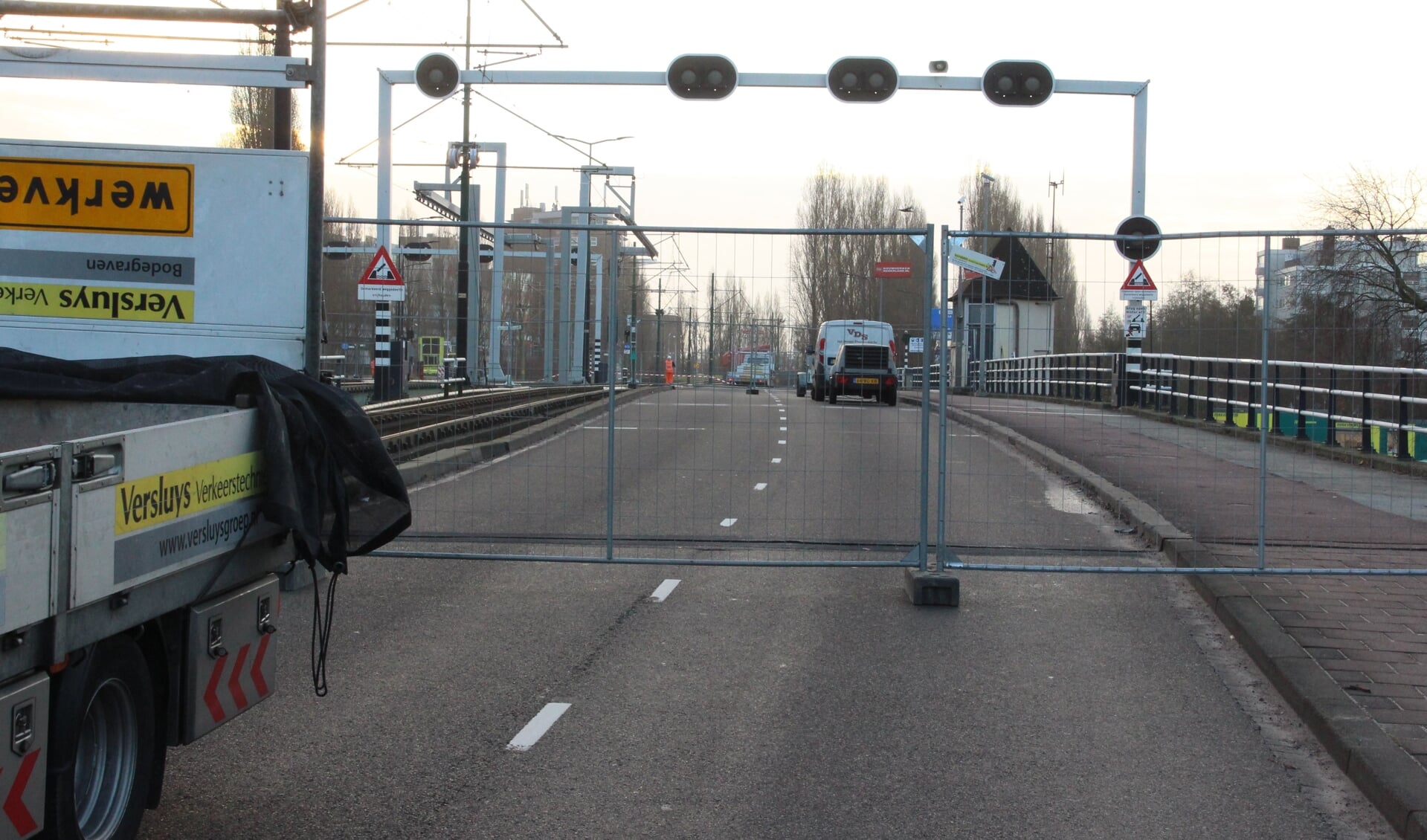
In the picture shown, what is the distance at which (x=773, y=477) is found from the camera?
30.6 feet

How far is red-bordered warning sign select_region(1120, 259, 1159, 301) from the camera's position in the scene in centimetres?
841

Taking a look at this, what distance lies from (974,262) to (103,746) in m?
5.82

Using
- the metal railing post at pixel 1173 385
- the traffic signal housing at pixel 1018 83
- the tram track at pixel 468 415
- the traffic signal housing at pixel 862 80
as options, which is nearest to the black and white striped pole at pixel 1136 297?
the metal railing post at pixel 1173 385

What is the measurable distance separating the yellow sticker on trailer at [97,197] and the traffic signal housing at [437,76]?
11548 millimetres

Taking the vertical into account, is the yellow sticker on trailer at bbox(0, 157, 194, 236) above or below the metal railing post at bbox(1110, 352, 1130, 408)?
above

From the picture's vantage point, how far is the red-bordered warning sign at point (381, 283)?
9195mm

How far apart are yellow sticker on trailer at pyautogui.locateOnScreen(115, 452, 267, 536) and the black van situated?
5394mm

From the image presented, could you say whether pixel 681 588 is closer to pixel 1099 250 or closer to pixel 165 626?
pixel 1099 250

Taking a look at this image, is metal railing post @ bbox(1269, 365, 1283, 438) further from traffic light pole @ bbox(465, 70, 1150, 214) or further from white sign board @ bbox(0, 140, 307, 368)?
traffic light pole @ bbox(465, 70, 1150, 214)

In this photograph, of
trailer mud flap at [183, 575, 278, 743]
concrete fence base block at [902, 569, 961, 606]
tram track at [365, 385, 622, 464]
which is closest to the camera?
trailer mud flap at [183, 575, 278, 743]

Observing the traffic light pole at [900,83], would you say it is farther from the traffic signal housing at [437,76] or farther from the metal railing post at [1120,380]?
the metal railing post at [1120,380]

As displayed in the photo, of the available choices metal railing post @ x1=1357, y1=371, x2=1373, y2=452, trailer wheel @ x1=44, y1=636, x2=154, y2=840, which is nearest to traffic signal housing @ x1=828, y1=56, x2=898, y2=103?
metal railing post @ x1=1357, y1=371, x2=1373, y2=452

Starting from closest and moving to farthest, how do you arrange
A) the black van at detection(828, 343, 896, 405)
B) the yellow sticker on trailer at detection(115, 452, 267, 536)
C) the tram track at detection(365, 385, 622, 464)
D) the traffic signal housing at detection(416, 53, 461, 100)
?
1. the yellow sticker on trailer at detection(115, 452, 267, 536)
2. the black van at detection(828, 343, 896, 405)
3. the tram track at detection(365, 385, 622, 464)
4. the traffic signal housing at detection(416, 53, 461, 100)

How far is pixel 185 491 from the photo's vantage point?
12.7 ft
